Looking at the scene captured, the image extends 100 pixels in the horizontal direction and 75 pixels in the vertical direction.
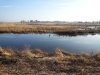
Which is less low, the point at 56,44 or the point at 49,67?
the point at 49,67

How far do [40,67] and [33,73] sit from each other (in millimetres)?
1042

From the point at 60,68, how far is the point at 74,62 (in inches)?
56.5

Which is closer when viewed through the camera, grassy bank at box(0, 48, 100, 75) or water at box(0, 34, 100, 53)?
grassy bank at box(0, 48, 100, 75)

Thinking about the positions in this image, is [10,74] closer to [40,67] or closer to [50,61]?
[40,67]

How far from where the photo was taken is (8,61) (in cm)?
1059

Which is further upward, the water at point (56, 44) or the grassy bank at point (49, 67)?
the grassy bank at point (49, 67)

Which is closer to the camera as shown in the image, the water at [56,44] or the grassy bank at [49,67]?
the grassy bank at [49,67]

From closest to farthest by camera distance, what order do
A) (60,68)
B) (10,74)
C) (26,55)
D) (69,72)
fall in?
(10,74)
(69,72)
(60,68)
(26,55)

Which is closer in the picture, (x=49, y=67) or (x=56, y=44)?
(x=49, y=67)

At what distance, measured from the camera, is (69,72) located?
351 inches

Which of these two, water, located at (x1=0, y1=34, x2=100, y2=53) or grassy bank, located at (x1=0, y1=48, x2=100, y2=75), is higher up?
grassy bank, located at (x1=0, y1=48, x2=100, y2=75)

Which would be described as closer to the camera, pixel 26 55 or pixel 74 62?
pixel 74 62

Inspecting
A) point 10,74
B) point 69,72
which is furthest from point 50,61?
point 10,74

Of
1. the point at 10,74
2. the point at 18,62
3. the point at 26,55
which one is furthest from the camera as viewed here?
the point at 26,55
